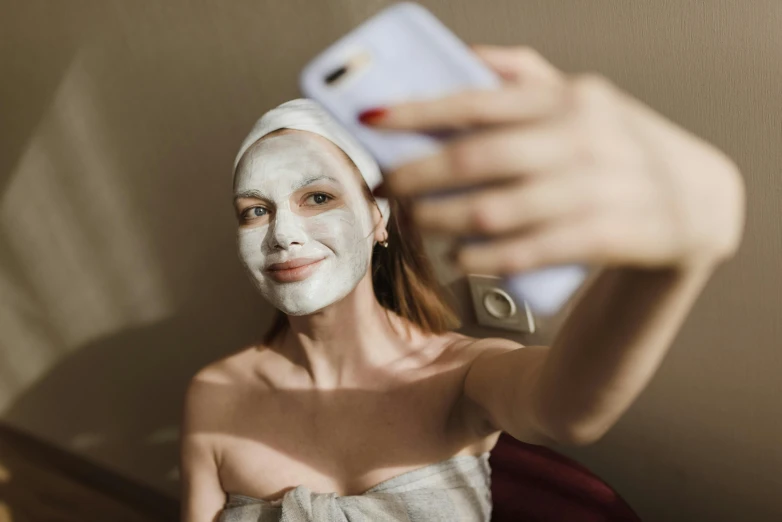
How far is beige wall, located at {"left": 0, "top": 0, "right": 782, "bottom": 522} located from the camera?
660 mm

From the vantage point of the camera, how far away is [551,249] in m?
0.26

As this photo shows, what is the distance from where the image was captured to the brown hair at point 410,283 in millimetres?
848

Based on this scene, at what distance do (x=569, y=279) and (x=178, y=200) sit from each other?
3.38 ft

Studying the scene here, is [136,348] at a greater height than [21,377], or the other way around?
[136,348]

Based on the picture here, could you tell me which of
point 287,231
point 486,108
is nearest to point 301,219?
point 287,231

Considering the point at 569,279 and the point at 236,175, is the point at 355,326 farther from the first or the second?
the point at 569,279

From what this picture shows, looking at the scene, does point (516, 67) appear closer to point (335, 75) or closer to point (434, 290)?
point (335, 75)

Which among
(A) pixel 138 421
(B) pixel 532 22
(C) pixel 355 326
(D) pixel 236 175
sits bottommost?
(A) pixel 138 421

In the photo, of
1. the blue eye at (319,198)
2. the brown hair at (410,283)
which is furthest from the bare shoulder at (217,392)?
the blue eye at (319,198)

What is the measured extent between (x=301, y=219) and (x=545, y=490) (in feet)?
1.62

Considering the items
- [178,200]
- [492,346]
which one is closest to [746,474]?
[492,346]

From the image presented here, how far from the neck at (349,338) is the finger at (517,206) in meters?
0.54

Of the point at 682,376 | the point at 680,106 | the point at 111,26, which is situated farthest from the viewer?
the point at 111,26

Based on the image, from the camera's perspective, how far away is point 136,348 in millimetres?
1479
